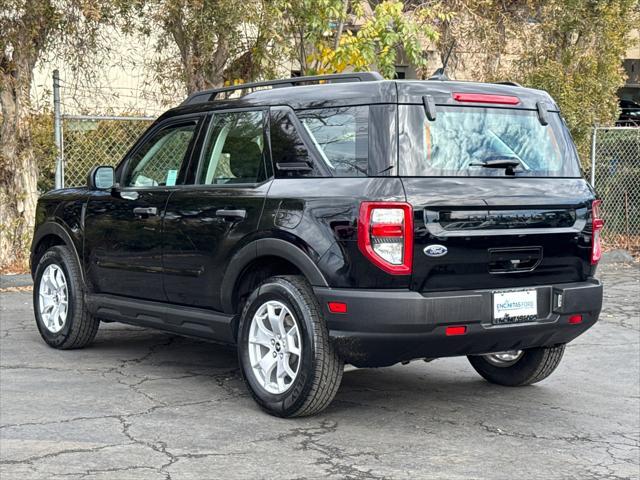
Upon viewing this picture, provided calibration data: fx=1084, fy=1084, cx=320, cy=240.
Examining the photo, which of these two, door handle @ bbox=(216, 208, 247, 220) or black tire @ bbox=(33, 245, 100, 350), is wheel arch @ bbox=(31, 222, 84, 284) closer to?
black tire @ bbox=(33, 245, 100, 350)

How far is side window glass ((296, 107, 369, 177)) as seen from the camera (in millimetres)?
5914

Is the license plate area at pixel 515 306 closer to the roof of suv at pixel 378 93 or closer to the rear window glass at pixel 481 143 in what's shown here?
the rear window glass at pixel 481 143

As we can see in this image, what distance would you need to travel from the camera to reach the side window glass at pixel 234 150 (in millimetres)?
6578

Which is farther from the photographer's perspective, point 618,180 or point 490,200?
point 618,180

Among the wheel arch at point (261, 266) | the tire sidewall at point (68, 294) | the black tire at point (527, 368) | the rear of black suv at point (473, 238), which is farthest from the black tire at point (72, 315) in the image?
the black tire at point (527, 368)

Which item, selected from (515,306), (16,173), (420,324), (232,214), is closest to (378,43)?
(16,173)

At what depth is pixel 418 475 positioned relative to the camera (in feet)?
16.7

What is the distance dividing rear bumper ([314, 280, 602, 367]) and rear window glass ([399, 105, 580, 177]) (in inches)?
27.0

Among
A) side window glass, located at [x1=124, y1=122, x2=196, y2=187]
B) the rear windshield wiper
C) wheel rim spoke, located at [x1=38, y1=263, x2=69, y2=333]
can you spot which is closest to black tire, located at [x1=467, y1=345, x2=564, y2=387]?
the rear windshield wiper

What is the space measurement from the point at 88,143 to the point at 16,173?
918mm

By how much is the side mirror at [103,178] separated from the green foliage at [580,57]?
9.05 metres

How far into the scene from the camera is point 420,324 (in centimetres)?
564

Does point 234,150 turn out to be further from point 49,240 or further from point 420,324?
point 49,240

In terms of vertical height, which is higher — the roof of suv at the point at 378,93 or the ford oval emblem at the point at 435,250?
the roof of suv at the point at 378,93
